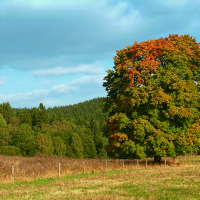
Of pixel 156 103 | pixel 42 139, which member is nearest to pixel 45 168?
pixel 156 103

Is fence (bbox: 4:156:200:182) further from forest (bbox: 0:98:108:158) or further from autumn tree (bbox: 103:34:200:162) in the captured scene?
forest (bbox: 0:98:108:158)

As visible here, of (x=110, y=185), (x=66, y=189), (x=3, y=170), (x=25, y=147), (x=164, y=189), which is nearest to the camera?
(x=164, y=189)

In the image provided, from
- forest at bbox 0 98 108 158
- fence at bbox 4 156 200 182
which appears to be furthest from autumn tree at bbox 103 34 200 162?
forest at bbox 0 98 108 158

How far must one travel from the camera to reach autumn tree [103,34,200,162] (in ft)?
96.2

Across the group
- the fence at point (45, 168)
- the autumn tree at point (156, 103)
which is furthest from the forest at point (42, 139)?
the fence at point (45, 168)

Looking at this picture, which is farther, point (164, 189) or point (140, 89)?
point (140, 89)

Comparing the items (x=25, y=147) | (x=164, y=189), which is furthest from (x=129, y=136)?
(x=25, y=147)

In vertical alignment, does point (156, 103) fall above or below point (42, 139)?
above

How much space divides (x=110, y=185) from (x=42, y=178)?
6.47 m

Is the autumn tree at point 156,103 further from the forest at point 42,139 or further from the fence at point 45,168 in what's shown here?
the forest at point 42,139

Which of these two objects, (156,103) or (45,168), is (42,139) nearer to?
(156,103)

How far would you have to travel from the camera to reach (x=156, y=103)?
93.8ft

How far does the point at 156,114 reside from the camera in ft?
97.7

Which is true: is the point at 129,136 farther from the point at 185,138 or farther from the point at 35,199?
the point at 35,199
